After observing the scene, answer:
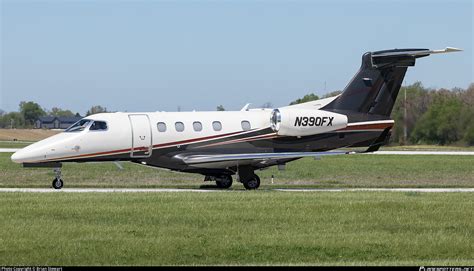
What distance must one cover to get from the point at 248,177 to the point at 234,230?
13391 mm

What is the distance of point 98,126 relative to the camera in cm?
3169

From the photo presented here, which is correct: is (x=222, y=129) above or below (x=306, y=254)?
above

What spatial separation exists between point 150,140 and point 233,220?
1214 centimetres

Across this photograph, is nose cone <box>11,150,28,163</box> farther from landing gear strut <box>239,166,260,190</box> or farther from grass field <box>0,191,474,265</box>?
landing gear strut <box>239,166,260,190</box>

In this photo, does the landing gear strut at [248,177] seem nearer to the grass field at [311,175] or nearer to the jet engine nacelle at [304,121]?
the jet engine nacelle at [304,121]

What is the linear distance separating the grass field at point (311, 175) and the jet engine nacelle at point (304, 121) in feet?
9.71

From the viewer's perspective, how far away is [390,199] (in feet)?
82.5

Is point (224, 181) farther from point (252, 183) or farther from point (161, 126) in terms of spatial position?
point (161, 126)

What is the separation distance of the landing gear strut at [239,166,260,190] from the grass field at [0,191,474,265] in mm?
6349

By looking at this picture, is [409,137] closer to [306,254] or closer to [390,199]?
[390,199]

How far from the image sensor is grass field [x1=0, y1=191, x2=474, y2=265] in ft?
53.7

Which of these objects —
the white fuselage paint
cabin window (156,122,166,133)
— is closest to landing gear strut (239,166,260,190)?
the white fuselage paint

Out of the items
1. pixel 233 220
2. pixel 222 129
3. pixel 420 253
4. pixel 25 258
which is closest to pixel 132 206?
pixel 233 220

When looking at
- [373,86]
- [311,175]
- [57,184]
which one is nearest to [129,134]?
[57,184]
